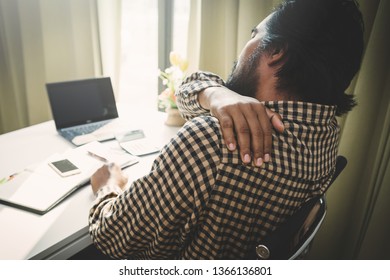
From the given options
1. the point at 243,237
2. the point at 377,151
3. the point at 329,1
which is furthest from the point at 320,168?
the point at 377,151

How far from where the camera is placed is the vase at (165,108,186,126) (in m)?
1.43

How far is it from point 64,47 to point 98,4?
37 cm

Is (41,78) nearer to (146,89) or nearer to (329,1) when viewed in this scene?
(146,89)

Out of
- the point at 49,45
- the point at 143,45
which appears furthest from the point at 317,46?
the point at 49,45

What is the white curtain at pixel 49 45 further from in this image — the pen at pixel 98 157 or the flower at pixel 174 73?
the pen at pixel 98 157

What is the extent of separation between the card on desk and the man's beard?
1.75 feet

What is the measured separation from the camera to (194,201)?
1.84ft

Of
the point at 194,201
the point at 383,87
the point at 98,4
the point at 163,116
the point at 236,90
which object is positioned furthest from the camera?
the point at 98,4

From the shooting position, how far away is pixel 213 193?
559 mm

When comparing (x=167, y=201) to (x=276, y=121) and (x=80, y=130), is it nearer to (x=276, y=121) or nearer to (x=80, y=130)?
(x=276, y=121)

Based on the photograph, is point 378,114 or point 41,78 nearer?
point 378,114

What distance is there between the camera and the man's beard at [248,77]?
2.21ft

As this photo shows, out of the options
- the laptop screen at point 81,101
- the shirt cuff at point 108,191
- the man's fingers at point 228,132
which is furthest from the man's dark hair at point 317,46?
the laptop screen at point 81,101
